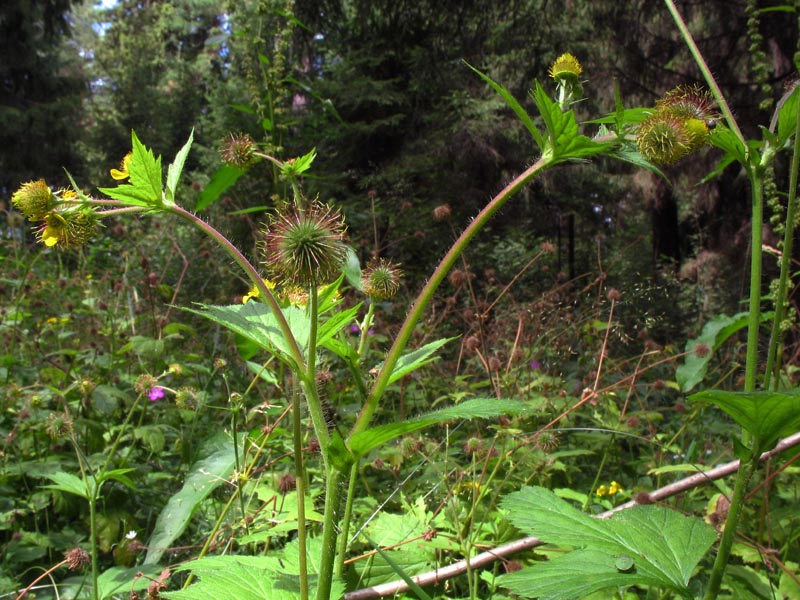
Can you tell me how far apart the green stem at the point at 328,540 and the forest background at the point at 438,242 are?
2.33 ft

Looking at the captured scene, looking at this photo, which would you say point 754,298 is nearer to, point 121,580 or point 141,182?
point 141,182

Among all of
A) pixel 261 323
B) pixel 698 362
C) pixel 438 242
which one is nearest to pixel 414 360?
pixel 261 323

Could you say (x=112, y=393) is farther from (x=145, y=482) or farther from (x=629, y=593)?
(x=629, y=593)

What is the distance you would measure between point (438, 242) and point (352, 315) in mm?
6414

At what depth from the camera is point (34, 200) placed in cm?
94

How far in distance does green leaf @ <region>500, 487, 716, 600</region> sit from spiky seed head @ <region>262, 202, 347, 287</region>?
1.78 ft

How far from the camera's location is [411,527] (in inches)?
62.7

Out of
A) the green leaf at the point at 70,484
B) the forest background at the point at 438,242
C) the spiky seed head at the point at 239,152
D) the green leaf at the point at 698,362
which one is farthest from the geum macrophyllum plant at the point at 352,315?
the green leaf at the point at 698,362

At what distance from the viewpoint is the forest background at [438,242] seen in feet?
7.97

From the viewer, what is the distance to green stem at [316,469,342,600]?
0.89 meters

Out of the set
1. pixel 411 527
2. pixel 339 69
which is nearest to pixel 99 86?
pixel 339 69

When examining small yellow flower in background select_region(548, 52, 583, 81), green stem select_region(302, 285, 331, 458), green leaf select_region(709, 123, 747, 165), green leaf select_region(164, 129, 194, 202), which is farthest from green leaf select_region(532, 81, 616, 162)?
green leaf select_region(164, 129, 194, 202)

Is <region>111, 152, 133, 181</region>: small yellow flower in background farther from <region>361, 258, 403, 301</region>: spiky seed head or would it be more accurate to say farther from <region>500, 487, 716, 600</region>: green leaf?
<region>500, 487, 716, 600</region>: green leaf

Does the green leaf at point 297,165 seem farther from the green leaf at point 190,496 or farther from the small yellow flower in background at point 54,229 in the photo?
the green leaf at point 190,496
